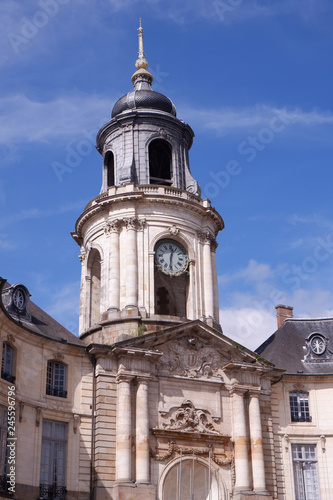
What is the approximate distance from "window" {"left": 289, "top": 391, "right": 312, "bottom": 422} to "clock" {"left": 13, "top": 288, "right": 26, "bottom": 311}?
12467 millimetres

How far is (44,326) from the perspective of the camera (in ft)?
97.6

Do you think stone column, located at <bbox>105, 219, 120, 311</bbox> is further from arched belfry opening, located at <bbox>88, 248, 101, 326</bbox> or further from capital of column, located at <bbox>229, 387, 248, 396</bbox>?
capital of column, located at <bbox>229, 387, 248, 396</bbox>

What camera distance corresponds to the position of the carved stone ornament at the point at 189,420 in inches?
1128

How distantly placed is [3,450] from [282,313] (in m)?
18.6

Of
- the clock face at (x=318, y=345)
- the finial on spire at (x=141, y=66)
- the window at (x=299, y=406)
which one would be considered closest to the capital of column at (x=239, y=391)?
the window at (x=299, y=406)

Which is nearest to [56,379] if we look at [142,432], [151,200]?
[142,432]

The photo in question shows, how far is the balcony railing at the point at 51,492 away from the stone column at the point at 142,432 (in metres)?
2.75

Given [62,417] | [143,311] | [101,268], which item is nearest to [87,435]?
[62,417]

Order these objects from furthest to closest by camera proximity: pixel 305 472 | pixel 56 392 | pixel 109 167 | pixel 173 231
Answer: pixel 109 167 → pixel 173 231 → pixel 305 472 → pixel 56 392

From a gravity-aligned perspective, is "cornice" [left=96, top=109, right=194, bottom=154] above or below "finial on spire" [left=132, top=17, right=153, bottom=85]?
below

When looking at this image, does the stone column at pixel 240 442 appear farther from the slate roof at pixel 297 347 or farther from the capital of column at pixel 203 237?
the capital of column at pixel 203 237

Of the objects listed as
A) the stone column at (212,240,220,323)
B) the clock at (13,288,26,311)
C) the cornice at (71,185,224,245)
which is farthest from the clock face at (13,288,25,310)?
the stone column at (212,240,220,323)

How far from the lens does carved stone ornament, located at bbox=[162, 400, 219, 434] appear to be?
28663 mm

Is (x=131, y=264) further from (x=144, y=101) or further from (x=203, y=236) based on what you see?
(x=144, y=101)
